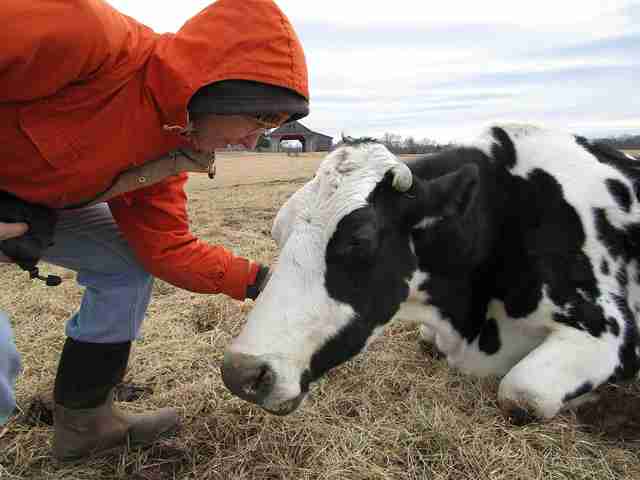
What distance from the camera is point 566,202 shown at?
307 centimetres

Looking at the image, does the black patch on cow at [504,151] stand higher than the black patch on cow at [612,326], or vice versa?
the black patch on cow at [504,151]

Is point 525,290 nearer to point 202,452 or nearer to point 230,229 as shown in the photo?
point 202,452

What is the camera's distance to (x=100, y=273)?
8.52 feet

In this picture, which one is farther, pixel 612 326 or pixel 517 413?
pixel 612 326

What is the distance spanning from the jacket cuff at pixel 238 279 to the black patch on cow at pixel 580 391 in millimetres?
1702

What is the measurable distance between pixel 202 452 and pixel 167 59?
1815 mm

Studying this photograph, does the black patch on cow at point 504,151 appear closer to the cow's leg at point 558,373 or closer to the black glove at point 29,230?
the cow's leg at point 558,373

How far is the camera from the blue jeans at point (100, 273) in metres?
2.53

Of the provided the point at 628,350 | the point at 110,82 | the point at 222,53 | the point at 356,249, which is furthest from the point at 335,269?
the point at 628,350

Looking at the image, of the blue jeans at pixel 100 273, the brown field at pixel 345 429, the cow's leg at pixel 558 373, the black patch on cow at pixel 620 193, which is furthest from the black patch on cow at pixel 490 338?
the blue jeans at pixel 100 273

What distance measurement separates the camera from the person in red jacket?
1.81 m

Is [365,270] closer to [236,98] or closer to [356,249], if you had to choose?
[356,249]

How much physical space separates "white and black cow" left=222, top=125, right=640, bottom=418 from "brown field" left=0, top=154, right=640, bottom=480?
7.4 inches

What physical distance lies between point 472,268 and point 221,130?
1625mm
